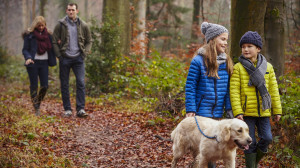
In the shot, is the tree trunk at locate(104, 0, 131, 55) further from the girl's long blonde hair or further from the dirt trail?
the girl's long blonde hair

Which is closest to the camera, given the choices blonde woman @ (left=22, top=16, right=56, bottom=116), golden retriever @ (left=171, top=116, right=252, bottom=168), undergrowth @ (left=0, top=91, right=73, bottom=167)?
golden retriever @ (left=171, top=116, right=252, bottom=168)

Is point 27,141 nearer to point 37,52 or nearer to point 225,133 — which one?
point 37,52

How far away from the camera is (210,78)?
4230 millimetres

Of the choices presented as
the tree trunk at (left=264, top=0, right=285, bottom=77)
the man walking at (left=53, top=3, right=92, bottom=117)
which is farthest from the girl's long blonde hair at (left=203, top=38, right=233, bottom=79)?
the man walking at (left=53, top=3, right=92, bottom=117)

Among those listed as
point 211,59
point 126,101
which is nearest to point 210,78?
Result: point 211,59

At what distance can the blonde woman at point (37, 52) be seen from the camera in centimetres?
787

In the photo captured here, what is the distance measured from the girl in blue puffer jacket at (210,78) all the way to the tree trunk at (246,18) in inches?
69.4

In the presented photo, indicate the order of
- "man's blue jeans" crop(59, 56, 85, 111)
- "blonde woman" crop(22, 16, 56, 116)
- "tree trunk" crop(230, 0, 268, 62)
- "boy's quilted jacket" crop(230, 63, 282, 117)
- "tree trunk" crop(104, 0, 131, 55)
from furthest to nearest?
"tree trunk" crop(104, 0, 131, 55) → "man's blue jeans" crop(59, 56, 85, 111) → "blonde woman" crop(22, 16, 56, 116) → "tree trunk" crop(230, 0, 268, 62) → "boy's quilted jacket" crop(230, 63, 282, 117)

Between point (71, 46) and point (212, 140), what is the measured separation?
5.48m

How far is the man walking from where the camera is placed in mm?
8039

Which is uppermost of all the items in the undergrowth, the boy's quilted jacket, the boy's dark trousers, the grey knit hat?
the grey knit hat

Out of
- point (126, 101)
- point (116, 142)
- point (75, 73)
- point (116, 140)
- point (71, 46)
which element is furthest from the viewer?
point (126, 101)

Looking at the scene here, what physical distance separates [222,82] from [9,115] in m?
4.88

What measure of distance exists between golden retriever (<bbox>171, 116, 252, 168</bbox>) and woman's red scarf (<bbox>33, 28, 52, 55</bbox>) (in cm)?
495
